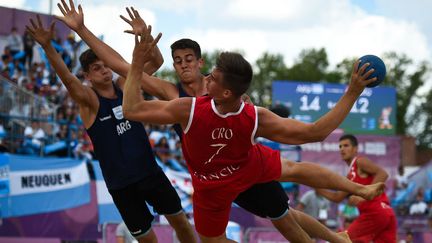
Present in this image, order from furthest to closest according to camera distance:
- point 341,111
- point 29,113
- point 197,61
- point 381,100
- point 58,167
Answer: point 381,100 → point 29,113 → point 58,167 → point 197,61 → point 341,111

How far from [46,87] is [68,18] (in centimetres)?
1328

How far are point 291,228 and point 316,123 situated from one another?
1895 millimetres

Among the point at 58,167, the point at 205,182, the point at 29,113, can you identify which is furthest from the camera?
the point at 29,113

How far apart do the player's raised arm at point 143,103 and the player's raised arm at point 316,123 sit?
2.31ft

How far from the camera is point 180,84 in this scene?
7855 mm

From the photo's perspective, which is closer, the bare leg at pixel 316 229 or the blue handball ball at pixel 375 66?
the blue handball ball at pixel 375 66

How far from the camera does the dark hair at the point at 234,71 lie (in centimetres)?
621

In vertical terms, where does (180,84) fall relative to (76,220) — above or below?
above

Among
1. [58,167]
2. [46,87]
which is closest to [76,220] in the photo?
[58,167]

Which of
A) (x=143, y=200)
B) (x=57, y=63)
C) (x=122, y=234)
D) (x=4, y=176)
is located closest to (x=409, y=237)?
(x=122, y=234)

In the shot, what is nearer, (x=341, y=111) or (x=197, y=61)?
(x=341, y=111)

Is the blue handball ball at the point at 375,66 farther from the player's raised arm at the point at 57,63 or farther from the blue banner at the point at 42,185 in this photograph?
the blue banner at the point at 42,185

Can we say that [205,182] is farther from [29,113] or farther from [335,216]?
[335,216]

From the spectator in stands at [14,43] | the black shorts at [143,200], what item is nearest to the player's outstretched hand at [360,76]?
the black shorts at [143,200]
